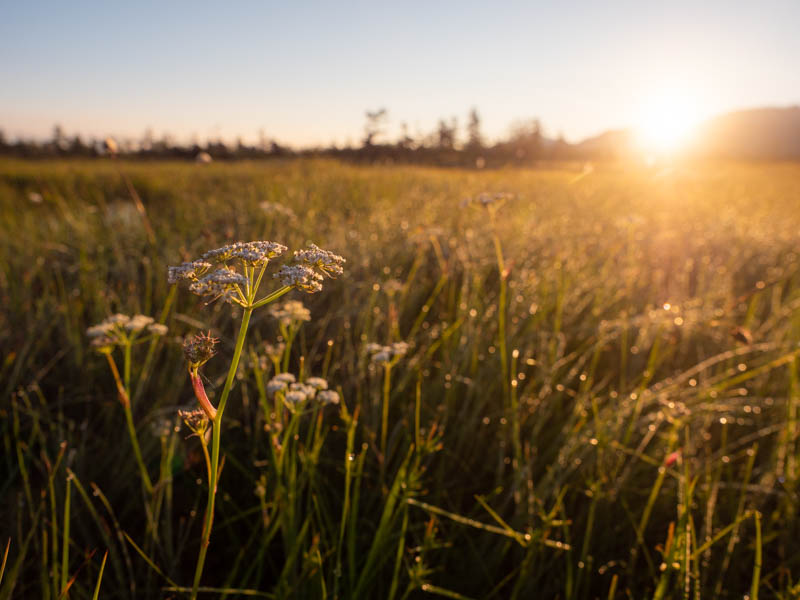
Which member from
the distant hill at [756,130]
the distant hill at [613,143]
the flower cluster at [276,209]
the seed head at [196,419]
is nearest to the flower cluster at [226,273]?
the seed head at [196,419]

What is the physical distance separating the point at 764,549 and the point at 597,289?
1291 millimetres

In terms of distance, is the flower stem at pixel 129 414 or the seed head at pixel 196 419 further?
the flower stem at pixel 129 414

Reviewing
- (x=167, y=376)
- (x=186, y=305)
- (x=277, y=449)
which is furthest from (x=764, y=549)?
(x=186, y=305)

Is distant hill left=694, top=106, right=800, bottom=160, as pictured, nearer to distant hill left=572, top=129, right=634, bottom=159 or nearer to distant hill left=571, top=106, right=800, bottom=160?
distant hill left=571, top=106, right=800, bottom=160

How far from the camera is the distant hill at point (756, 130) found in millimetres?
85562

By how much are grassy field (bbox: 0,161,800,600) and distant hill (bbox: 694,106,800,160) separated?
93.2 metres

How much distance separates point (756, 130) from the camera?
339 ft

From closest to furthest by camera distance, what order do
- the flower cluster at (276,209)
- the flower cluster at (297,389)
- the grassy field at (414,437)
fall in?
the flower cluster at (297,389), the grassy field at (414,437), the flower cluster at (276,209)

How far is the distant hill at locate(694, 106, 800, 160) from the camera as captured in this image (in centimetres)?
8556

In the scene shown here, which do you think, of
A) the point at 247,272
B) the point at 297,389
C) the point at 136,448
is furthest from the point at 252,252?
the point at 136,448

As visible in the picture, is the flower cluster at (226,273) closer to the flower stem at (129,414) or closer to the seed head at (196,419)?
the seed head at (196,419)

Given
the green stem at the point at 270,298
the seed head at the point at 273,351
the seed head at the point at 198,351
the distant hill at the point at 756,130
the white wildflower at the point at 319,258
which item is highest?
the distant hill at the point at 756,130

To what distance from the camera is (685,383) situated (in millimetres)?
2023

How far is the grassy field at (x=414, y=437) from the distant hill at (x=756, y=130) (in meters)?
93.2
